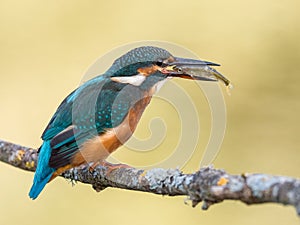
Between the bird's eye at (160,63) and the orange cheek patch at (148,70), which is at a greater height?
the bird's eye at (160,63)

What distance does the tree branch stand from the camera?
5.43 ft

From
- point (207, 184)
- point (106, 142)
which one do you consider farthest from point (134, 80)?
point (207, 184)

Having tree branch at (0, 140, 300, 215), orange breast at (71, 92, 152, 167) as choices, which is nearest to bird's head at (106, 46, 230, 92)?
orange breast at (71, 92, 152, 167)

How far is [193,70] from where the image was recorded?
2850mm

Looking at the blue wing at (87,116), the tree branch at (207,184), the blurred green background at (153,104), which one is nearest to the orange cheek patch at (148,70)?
the blue wing at (87,116)

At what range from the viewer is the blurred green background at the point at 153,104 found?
4246mm

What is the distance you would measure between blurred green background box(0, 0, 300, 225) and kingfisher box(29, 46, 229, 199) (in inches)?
53.9

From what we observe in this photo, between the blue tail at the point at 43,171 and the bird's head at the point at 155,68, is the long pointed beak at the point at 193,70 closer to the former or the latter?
the bird's head at the point at 155,68

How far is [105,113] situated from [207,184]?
1.06 meters

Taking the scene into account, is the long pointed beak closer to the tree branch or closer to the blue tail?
the tree branch

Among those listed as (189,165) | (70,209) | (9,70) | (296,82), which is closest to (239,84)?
(296,82)

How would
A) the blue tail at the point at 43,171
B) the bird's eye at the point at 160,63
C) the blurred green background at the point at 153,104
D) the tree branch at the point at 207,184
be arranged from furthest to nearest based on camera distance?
the blurred green background at the point at 153,104
the bird's eye at the point at 160,63
the blue tail at the point at 43,171
the tree branch at the point at 207,184

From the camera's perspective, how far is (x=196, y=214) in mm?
4332

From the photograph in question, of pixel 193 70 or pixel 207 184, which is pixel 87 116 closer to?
pixel 193 70
